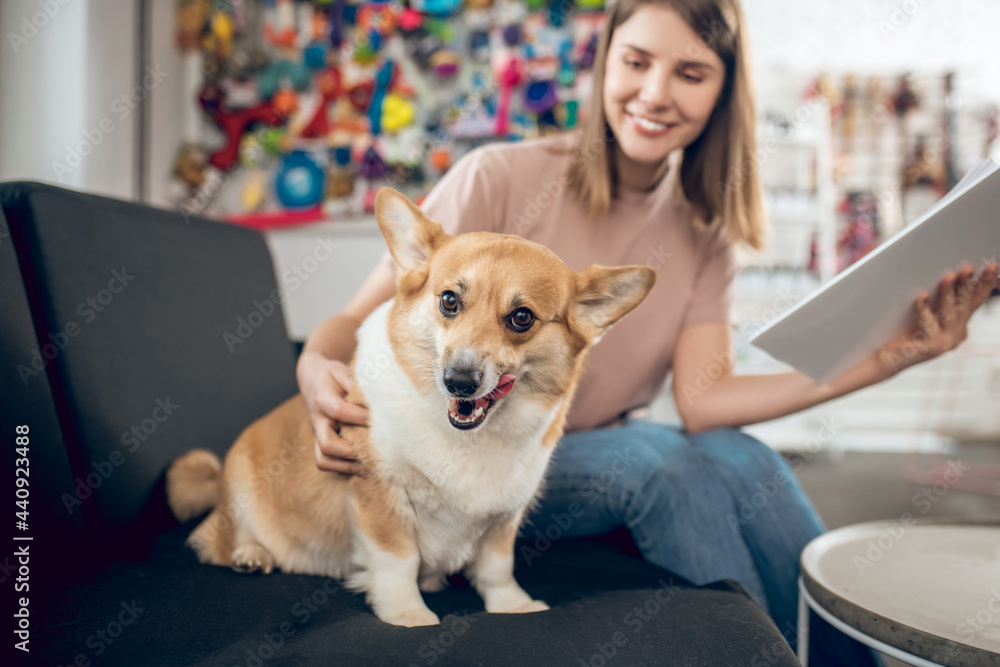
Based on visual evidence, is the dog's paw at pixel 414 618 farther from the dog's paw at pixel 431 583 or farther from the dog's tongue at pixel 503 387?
the dog's tongue at pixel 503 387

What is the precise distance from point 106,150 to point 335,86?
1007 mm

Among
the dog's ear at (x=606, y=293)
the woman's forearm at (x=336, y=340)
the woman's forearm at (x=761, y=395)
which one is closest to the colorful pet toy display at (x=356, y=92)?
the woman's forearm at (x=336, y=340)

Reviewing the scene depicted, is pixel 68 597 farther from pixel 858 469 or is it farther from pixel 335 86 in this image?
pixel 858 469

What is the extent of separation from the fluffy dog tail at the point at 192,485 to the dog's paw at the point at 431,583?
1.54 ft

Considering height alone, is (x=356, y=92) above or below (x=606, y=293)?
above

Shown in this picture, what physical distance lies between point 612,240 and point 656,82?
330mm

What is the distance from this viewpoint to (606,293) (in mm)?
964

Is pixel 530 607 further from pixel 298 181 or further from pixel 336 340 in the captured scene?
pixel 298 181

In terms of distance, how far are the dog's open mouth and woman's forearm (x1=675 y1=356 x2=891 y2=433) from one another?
75 centimetres

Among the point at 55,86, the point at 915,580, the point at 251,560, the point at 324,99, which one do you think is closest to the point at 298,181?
the point at 324,99

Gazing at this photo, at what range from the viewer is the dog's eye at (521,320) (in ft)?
2.99

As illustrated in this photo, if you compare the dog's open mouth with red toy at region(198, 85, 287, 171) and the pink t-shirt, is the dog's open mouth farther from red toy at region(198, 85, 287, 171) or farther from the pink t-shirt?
red toy at region(198, 85, 287, 171)

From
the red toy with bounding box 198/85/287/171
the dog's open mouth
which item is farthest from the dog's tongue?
the red toy with bounding box 198/85/287/171

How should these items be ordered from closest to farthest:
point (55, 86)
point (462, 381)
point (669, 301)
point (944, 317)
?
point (462, 381), point (944, 317), point (669, 301), point (55, 86)
